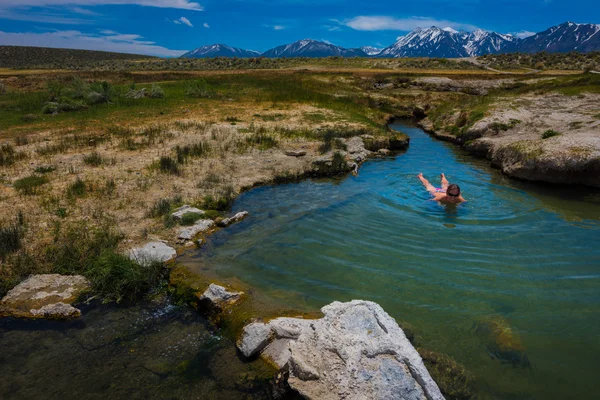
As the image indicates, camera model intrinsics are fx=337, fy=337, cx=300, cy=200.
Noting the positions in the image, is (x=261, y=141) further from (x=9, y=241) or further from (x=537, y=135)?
(x=537, y=135)

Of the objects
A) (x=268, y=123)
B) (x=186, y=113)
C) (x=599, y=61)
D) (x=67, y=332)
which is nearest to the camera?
(x=67, y=332)

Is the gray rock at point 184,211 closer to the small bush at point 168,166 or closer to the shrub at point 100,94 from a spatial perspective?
the small bush at point 168,166

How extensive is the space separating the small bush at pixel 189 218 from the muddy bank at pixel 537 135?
13577 mm

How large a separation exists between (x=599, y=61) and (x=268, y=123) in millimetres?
85085

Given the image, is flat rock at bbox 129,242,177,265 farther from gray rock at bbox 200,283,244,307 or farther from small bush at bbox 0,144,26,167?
small bush at bbox 0,144,26,167

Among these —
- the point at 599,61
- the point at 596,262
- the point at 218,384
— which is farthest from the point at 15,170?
the point at 599,61

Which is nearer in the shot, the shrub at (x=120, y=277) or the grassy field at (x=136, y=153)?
the shrub at (x=120, y=277)

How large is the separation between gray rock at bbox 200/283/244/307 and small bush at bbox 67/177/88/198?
6866 mm

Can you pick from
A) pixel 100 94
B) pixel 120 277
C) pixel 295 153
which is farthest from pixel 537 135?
pixel 100 94

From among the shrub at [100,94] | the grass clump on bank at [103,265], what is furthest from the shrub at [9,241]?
the shrub at [100,94]

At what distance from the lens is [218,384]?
482 cm

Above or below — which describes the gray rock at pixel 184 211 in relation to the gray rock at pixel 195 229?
above

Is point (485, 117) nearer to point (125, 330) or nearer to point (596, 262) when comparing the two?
point (596, 262)

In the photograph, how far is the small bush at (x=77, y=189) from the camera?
10.5 m
